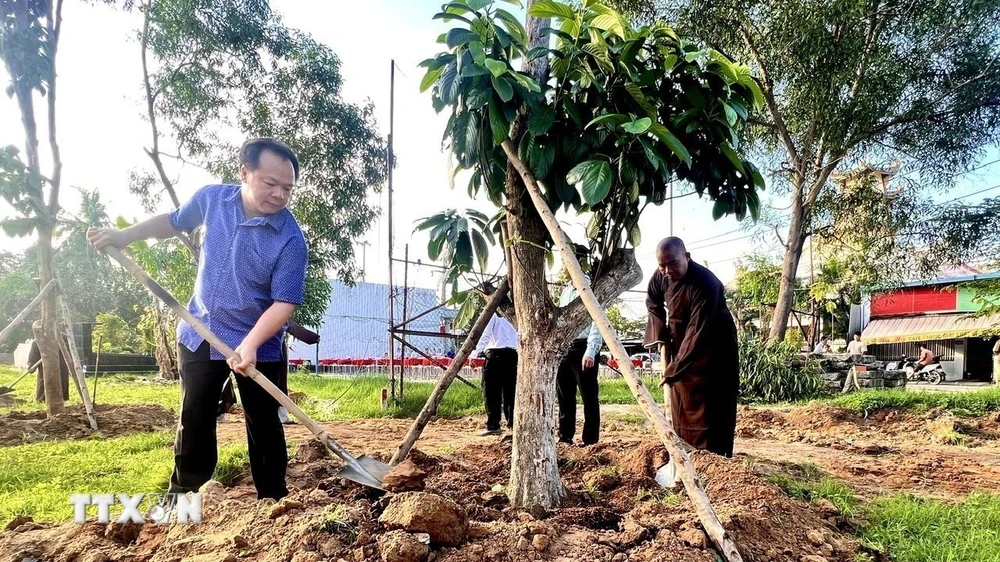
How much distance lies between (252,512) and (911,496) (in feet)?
12.5

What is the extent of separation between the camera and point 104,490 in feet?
10.2

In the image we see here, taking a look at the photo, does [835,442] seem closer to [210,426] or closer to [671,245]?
[671,245]

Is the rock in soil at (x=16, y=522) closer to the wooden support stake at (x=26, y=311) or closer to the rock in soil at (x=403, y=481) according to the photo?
the rock in soil at (x=403, y=481)

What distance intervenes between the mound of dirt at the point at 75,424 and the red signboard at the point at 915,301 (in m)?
20.0

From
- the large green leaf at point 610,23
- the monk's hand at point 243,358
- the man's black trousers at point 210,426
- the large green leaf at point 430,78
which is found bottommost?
the man's black trousers at point 210,426

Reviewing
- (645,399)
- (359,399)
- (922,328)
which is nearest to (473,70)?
(645,399)

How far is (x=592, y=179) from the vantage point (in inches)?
89.4

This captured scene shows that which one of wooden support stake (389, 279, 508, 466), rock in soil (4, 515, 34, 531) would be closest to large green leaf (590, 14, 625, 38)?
wooden support stake (389, 279, 508, 466)

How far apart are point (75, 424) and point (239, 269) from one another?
165 inches

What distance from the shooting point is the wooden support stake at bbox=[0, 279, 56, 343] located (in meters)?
4.18

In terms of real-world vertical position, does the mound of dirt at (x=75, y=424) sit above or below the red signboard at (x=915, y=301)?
below

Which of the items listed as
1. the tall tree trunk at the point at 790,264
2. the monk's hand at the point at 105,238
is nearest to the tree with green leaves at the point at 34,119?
the monk's hand at the point at 105,238

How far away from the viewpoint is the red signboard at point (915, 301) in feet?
60.3

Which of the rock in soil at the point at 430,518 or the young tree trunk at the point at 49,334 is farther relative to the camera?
the young tree trunk at the point at 49,334
